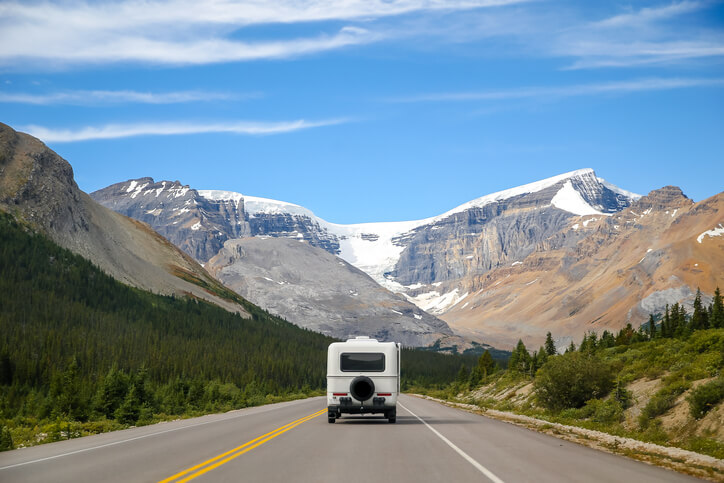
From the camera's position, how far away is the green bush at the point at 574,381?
36281mm

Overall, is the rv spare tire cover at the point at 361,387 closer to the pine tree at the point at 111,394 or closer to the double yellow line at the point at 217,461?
the double yellow line at the point at 217,461

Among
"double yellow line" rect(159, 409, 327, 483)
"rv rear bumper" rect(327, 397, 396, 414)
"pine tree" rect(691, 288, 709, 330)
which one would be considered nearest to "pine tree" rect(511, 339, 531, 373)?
"pine tree" rect(691, 288, 709, 330)

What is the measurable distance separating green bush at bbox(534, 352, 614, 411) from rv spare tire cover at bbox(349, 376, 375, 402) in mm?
11669

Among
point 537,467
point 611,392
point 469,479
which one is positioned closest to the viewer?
point 469,479

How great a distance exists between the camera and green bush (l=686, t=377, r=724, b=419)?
79.3 ft

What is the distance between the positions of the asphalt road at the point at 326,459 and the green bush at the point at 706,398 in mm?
4972

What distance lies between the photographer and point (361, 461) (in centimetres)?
1714

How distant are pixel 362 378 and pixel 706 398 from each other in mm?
13302

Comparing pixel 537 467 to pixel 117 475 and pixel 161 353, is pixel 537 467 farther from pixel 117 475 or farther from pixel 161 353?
pixel 161 353

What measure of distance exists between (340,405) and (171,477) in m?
17.2

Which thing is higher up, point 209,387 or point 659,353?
point 659,353

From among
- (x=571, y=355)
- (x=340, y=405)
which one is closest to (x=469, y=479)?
(x=340, y=405)


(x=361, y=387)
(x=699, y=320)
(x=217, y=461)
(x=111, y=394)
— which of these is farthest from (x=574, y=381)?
(x=699, y=320)

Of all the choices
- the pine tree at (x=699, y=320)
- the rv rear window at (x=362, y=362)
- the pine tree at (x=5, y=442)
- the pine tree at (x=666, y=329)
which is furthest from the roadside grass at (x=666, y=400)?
the pine tree at (x=699, y=320)
